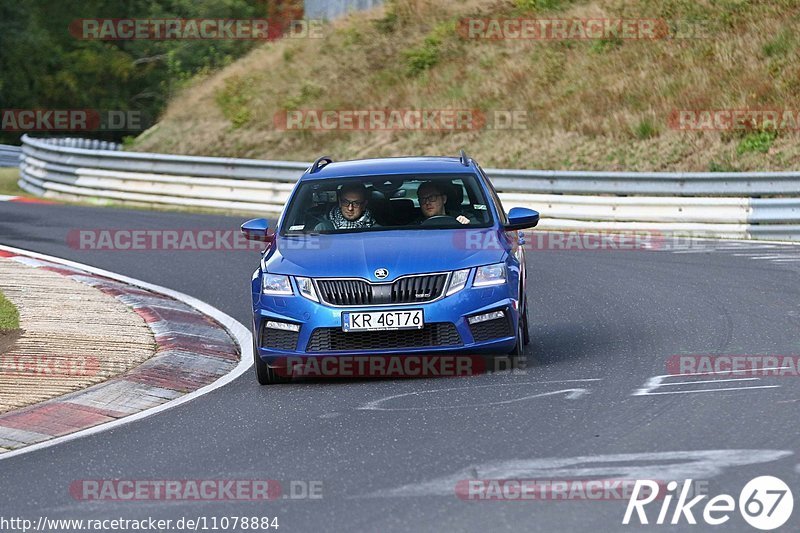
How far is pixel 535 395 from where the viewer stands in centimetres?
905

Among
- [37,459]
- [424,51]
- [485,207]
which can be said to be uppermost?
[424,51]

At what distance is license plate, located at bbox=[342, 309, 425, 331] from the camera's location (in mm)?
9688

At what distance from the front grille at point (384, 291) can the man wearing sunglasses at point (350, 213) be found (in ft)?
3.71

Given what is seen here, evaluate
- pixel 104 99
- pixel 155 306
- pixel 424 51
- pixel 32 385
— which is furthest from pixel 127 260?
pixel 104 99

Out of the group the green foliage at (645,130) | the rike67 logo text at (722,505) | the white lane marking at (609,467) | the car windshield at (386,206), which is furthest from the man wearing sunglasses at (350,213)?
the green foliage at (645,130)

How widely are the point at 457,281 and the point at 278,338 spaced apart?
130 centimetres

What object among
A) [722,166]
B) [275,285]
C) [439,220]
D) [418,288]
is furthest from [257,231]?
[722,166]

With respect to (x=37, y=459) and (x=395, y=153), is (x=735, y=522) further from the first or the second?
(x=395, y=153)

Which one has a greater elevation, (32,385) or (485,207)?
(485,207)

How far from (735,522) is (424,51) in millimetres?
30394

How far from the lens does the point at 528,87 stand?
3195 centimetres

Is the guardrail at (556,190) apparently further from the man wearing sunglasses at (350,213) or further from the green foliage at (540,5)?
the green foliage at (540,5)

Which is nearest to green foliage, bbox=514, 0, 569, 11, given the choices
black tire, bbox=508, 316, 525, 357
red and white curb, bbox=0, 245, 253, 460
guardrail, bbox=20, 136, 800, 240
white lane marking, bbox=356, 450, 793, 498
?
guardrail, bbox=20, 136, 800, 240

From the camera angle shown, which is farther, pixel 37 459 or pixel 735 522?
pixel 37 459
